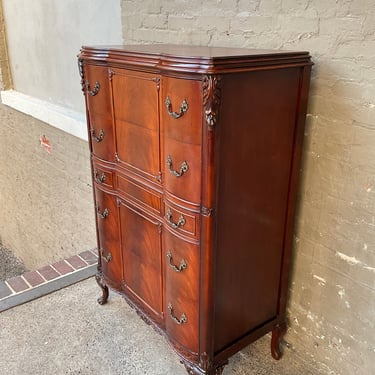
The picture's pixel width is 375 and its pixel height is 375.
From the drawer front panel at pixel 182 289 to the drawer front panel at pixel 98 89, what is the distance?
0.63 metres

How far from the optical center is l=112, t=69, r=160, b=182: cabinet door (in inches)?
58.7

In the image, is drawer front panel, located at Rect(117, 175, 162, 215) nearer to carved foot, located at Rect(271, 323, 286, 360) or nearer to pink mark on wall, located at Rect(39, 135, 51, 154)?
carved foot, located at Rect(271, 323, 286, 360)

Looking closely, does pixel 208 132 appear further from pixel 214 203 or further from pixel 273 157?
pixel 273 157

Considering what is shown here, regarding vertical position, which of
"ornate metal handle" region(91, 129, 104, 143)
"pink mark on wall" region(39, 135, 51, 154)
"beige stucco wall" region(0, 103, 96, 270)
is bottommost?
"beige stucco wall" region(0, 103, 96, 270)

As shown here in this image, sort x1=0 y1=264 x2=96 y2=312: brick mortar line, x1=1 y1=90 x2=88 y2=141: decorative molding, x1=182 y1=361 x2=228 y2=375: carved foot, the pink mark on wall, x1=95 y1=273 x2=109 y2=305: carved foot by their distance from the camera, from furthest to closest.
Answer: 1. the pink mark on wall
2. x1=1 y1=90 x2=88 y2=141: decorative molding
3. x1=0 y1=264 x2=96 y2=312: brick mortar line
4. x1=95 y1=273 x2=109 y2=305: carved foot
5. x1=182 y1=361 x2=228 y2=375: carved foot

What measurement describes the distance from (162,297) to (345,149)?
971mm

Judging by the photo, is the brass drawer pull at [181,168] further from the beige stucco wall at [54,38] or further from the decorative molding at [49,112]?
the decorative molding at [49,112]

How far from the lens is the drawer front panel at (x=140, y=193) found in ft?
5.32

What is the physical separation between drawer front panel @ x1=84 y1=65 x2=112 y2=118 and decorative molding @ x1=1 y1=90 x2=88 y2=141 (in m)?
1.41

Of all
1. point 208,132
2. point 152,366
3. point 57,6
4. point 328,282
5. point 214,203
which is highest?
point 57,6

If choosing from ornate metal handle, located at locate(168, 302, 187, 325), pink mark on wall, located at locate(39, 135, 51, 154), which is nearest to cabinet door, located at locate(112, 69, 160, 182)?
ornate metal handle, located at locate(168, 302, 187, 325)

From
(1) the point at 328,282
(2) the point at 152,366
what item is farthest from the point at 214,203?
(2) the point at 152,366

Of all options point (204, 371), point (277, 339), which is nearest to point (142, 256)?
point (204, 371)

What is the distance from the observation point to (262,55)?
1.32 m
